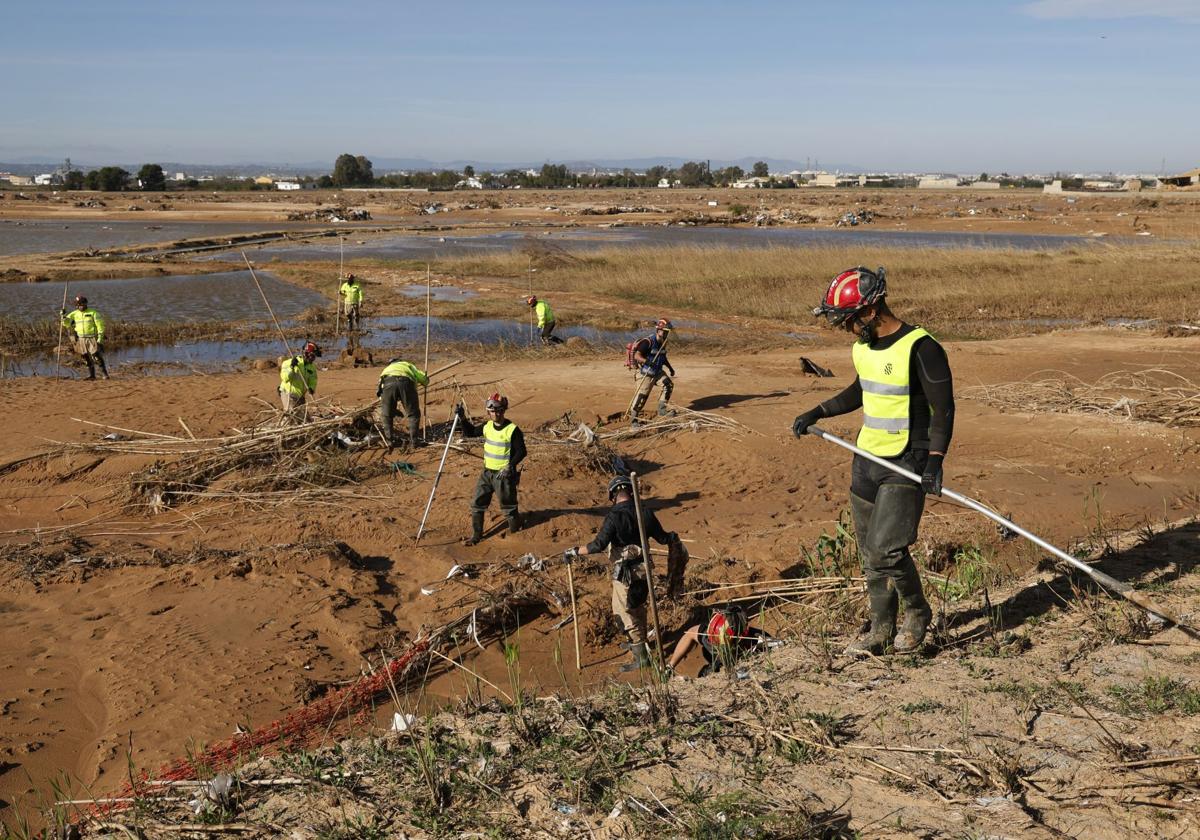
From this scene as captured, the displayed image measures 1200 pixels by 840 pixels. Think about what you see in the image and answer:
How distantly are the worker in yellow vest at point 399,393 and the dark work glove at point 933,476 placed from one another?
748 centimetres

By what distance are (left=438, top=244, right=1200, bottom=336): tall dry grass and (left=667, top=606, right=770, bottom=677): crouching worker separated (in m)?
17.1

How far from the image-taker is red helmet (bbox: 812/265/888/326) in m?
4.69

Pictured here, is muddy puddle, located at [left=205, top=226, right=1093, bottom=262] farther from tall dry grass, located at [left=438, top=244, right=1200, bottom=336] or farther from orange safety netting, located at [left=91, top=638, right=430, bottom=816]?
orange safety netting, located at [left=91, top=638, right=430, bottom=816]

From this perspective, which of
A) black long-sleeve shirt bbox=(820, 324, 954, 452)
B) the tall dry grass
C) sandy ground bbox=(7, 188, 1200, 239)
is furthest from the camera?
sandy ground bbox=(7, 188, 1200, 239)

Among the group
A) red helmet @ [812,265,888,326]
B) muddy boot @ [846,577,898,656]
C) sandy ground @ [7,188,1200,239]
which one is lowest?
muddy boot @ [846,577,898,656]

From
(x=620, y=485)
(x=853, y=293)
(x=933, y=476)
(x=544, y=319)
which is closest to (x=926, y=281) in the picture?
(x=544, y=319)

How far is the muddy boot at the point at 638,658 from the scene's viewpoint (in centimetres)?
647

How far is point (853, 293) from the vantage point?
469 centimetres

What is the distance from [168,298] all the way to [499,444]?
867 inches

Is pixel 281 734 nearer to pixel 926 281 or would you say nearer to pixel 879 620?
pixel 879 620

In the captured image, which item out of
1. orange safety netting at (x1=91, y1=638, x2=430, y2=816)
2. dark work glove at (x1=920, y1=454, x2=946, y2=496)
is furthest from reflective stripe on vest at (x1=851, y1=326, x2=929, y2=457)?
orange safety netting at (x1=91, y1=638, x2=430, y2=816)

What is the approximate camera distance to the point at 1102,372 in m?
15.1

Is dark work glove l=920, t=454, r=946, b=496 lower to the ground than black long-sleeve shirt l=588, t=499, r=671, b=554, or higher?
higher

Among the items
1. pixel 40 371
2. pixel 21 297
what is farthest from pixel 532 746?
pixel 21 297
